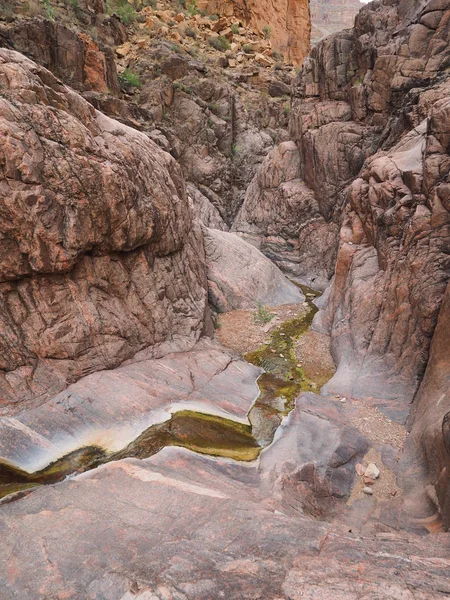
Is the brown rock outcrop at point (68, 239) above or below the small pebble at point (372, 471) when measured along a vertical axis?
above

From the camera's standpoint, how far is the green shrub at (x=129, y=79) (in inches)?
1091

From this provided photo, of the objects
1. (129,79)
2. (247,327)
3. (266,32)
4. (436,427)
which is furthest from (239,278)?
(266,32)

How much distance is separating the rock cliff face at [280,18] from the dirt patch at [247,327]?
39042mm

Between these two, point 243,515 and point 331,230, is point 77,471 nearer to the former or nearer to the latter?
point 243,515

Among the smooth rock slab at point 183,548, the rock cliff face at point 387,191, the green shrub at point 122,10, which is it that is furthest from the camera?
the green shrub at point 122,10

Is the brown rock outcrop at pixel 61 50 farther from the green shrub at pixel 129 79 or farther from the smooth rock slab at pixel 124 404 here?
the smooth rock slab at pixel 124 404

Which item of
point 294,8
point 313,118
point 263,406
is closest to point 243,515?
point 263,406

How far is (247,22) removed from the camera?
42125mm

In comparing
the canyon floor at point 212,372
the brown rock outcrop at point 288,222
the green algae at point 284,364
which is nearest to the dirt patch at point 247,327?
the canyon floor at point 212,372

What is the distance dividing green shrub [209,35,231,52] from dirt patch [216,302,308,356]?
31.2 metres

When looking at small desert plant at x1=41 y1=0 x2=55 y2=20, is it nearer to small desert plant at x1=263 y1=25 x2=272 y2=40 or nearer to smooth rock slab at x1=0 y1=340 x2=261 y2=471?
smooth rock slab at x1=0 y1=340 x2=261 y2=471

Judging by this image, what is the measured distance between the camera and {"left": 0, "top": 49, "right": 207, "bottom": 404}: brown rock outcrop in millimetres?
7551

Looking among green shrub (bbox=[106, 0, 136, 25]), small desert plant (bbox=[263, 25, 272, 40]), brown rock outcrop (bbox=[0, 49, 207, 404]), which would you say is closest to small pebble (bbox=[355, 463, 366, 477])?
brown rock outcrop (bbox=[0, 49, 207, 404])

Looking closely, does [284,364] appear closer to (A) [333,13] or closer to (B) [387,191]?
(B) [387,191]
